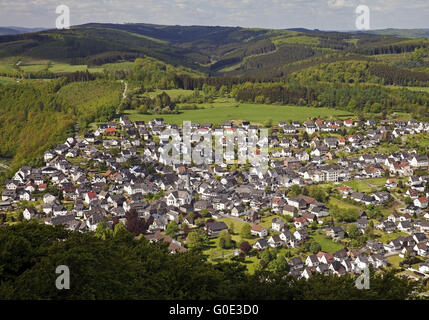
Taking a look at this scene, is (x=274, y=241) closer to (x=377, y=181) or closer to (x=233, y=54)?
(x=377, y=181)

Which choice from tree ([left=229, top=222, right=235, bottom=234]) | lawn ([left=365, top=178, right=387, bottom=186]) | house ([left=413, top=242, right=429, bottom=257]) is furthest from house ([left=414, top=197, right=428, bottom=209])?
tree ([left=229, top=222, right=235, bottom=234])

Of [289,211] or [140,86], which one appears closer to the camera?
[289,211]

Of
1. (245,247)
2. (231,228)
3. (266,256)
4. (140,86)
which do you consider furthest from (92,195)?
(140,86)

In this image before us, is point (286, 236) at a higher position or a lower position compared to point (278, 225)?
lower

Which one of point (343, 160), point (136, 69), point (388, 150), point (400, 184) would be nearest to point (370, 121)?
point (388, 150)

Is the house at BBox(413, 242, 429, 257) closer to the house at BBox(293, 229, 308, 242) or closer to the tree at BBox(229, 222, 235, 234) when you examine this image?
the house at BBox(293, 229, 308, 242)

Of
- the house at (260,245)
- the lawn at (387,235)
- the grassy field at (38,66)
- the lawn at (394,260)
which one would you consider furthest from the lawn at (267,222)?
the grassy field at (38,66)

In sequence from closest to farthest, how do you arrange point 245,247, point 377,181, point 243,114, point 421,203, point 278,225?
point 245,247, point 278,225, point 421,203, point 377,181, point 243,114
